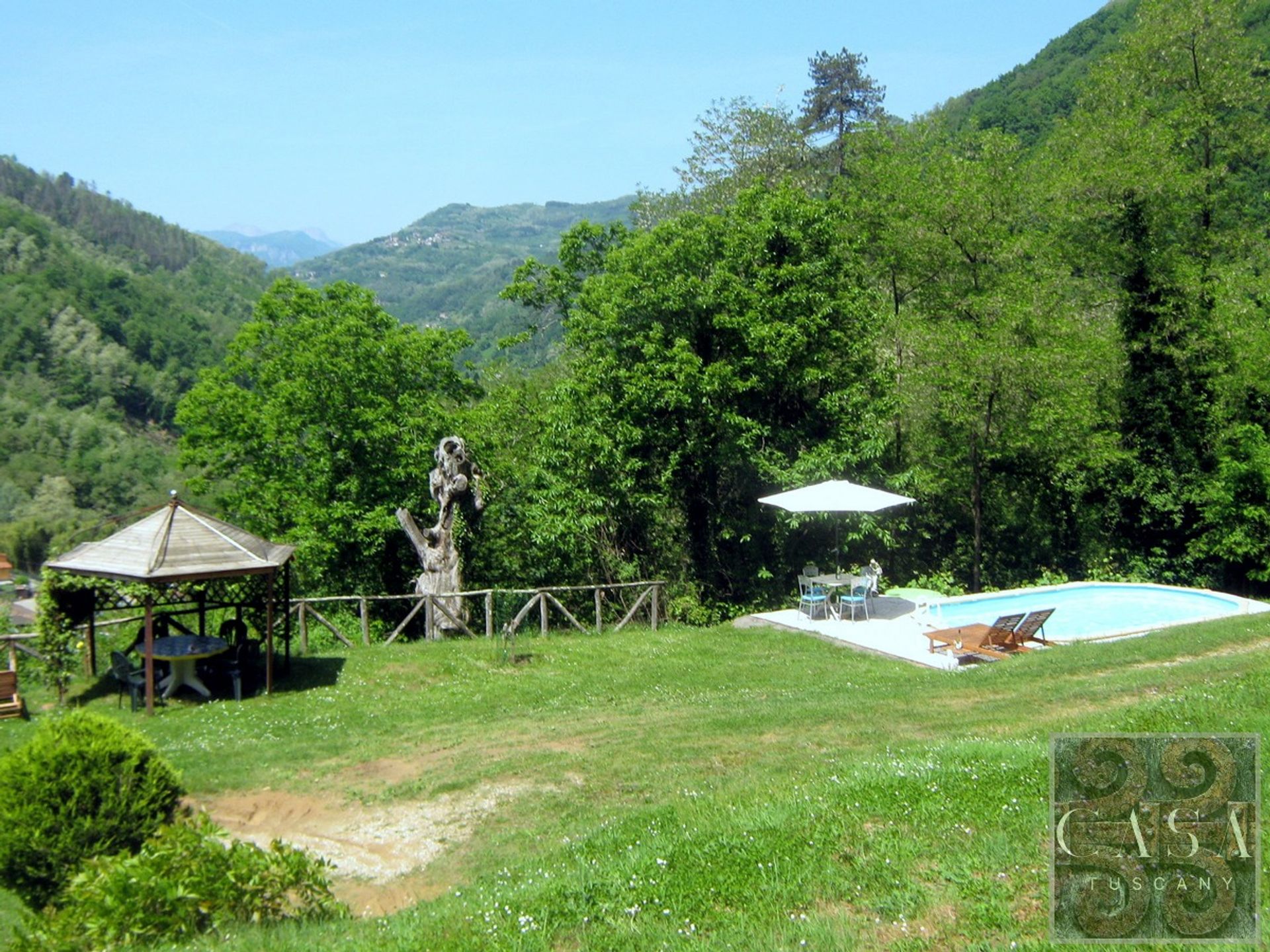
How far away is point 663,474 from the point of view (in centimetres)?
2273

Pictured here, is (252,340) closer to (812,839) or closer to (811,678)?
(811,678)

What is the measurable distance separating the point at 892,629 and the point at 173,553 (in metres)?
11.5

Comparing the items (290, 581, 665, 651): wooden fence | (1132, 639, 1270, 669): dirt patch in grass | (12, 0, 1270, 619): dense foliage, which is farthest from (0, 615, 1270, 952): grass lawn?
(12, 0, 1270, 619): dense foliage

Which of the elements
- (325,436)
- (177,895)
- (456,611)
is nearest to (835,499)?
(456,611)

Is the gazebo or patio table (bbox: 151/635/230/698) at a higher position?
A: the gazebo

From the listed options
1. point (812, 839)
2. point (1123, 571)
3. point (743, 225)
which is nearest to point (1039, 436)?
point (1123, 571)

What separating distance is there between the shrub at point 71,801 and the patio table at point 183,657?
17.9 feet

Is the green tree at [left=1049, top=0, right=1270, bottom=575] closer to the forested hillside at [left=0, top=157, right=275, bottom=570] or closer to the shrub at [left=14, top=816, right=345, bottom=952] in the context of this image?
the shrub at [left=14, top=816, right=345, bottom=952]

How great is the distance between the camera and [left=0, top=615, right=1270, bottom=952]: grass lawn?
19.2ft

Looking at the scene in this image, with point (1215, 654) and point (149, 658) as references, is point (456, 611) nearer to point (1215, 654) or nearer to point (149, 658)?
point (149, 658)

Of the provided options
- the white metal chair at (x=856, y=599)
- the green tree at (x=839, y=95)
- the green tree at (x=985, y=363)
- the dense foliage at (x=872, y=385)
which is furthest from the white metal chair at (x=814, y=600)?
the green tree at (x=839, y=95)

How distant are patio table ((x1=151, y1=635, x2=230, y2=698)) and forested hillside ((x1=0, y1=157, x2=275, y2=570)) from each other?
54.1 meters

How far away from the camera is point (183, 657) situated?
1309cm

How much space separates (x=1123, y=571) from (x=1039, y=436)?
17.1 feet
